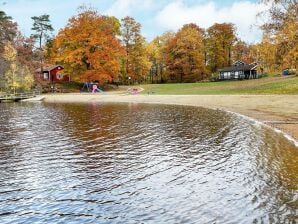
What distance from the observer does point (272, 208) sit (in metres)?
8.29

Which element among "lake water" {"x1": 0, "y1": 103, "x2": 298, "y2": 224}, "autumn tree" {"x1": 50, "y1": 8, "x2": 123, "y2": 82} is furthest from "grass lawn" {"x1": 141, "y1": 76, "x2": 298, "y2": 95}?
"lake water" {"x1": 0, "y1": 103, "x2": 298, "y2": 224}

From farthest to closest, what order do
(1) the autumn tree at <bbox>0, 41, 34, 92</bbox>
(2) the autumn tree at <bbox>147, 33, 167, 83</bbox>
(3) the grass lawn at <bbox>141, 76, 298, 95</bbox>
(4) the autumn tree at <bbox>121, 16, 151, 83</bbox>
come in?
(2) the autumn tree at <bbox>147, 33, 167, 83</bbox> → (4) the autumn tree at <bbox>121, 16, 151, 83</bbox> → (1) the autumn tree at <bbox>0, 41, 34, 92</bbox> → (3) the grass lawn at <bbox>141, 76, 298, 95</bbox>

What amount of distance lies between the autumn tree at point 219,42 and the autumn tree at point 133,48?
70.9ft

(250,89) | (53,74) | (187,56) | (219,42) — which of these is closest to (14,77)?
(53,74)

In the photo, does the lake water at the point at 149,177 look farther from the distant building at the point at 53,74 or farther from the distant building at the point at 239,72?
the distant building at the point at 239,72

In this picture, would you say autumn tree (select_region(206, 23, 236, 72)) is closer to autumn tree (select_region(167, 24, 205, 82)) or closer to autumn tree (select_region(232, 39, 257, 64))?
autumn tree (select_region(167, 24, 205, 82))

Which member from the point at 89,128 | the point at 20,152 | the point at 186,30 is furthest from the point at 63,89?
the point at 20,152

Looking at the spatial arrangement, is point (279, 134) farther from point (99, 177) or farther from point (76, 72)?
point (76, 72)

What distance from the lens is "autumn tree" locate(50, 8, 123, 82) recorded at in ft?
233

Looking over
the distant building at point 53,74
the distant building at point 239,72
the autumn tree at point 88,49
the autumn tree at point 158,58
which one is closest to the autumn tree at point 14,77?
the autumn tree at point 88,49

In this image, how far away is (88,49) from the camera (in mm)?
71625

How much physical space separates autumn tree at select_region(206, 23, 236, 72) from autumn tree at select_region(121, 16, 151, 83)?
70.9 feet

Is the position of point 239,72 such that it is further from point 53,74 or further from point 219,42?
point 53,74

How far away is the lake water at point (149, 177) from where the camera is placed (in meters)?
8.16
